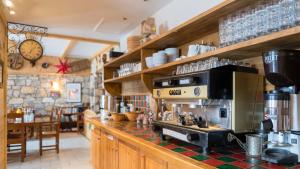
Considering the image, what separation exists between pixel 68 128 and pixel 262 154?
7.58 meters

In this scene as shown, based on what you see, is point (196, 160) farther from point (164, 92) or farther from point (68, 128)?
point (68, 128)

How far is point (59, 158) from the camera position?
4.44 meters

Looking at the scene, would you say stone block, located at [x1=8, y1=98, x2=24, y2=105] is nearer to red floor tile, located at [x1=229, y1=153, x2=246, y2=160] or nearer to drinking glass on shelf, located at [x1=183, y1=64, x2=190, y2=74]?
drinking glass on shelf, located at [x1=183, y1=64, x2=190, y2=74]

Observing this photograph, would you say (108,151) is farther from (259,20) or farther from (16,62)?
(16,62)

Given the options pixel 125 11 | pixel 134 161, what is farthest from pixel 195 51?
pixel 125 11

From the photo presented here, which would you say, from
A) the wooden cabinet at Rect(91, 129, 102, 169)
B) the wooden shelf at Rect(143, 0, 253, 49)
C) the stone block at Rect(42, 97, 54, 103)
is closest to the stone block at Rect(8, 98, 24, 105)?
the stone block at Rect(42, 97, 54, 103)

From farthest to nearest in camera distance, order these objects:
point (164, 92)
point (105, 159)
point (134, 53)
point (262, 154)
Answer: point (134, 53) < point (105, 159) < point (164, 92) < point (262, 154)

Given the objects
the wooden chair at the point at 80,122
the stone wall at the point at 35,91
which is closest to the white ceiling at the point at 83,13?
the wooden chair at the point at 80,122

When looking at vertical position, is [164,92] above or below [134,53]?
below

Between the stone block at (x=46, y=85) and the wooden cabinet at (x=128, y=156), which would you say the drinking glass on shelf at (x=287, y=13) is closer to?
the wooden cabinet at (x=128, y=156)

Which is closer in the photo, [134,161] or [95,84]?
[134,161]

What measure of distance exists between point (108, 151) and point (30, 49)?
230 centimetres

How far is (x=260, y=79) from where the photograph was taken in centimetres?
149

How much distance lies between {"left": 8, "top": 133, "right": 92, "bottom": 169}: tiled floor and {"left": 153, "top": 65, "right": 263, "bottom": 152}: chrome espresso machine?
2.94 metres
